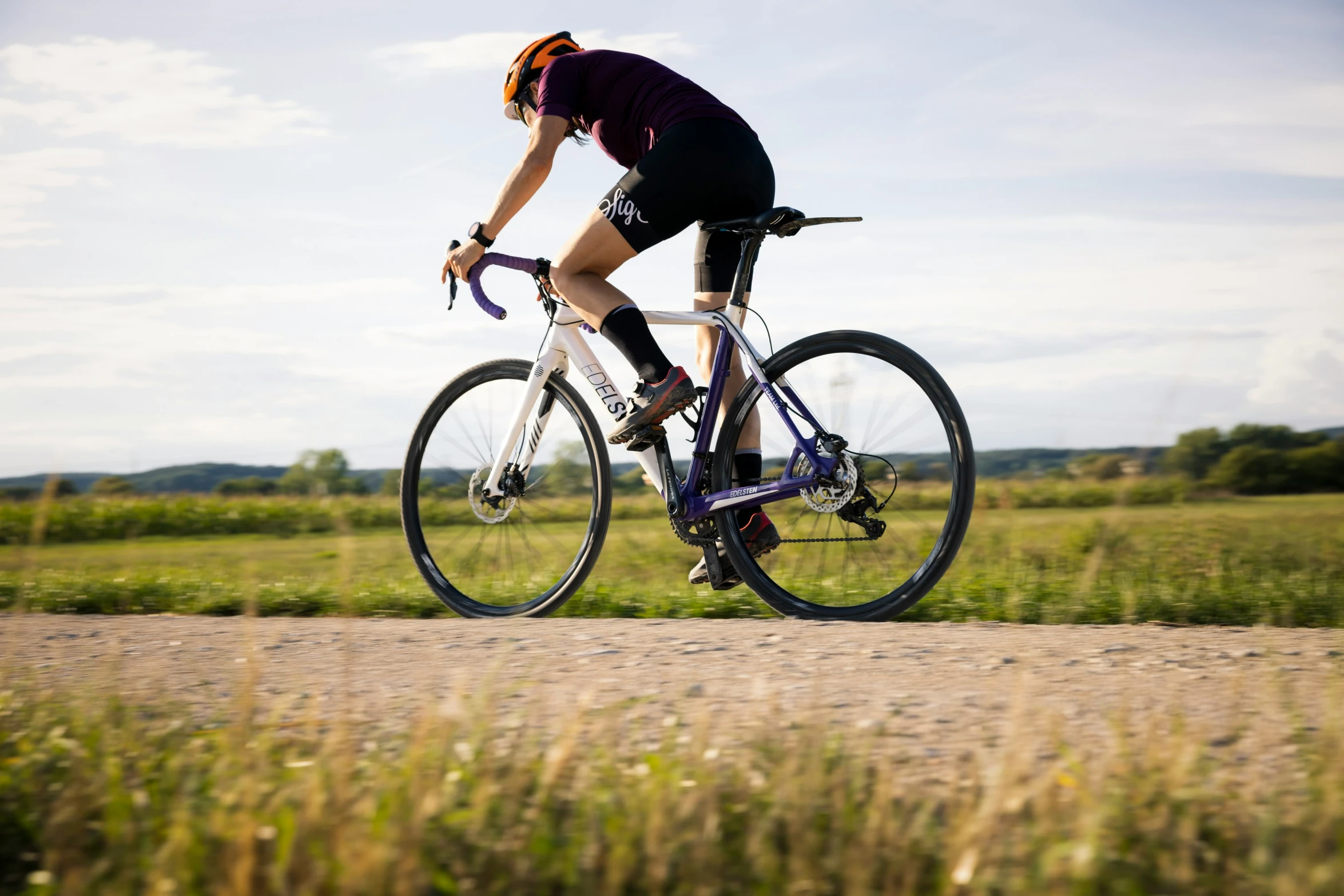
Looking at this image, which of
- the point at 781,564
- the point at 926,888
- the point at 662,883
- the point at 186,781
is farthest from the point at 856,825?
the point at 781,564

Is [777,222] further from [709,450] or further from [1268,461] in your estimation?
[1268,461]

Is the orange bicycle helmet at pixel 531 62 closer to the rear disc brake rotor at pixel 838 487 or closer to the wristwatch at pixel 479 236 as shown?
the wristwatch at pixel 479 236

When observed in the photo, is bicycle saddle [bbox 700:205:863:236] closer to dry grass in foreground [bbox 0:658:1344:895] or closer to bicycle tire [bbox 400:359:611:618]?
bicycle tire [bbox 400:359:611:618]

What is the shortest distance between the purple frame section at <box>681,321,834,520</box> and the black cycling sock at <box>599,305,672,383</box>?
7.9 inches

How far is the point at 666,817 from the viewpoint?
1642 millimetres

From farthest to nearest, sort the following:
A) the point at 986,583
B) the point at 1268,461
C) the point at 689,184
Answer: the point at 1268,461, the point at 986,583, the point at 689,184

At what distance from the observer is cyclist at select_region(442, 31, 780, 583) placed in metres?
3.64

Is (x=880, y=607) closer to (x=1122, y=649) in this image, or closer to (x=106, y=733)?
(x=1122, y=649)

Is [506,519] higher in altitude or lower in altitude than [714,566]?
higher

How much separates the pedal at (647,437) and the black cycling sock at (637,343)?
7.3 inches

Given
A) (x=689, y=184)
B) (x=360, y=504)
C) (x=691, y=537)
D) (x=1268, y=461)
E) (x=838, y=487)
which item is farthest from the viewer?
(x=1268, y=461)

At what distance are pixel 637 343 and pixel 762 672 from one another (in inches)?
56.6

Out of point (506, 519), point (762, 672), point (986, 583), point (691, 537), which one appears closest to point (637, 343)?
point (691, 537)

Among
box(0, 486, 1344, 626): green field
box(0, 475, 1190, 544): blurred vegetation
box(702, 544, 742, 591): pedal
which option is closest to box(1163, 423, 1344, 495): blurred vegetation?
box(0, 475, 1190, 544): blurred vegetation
